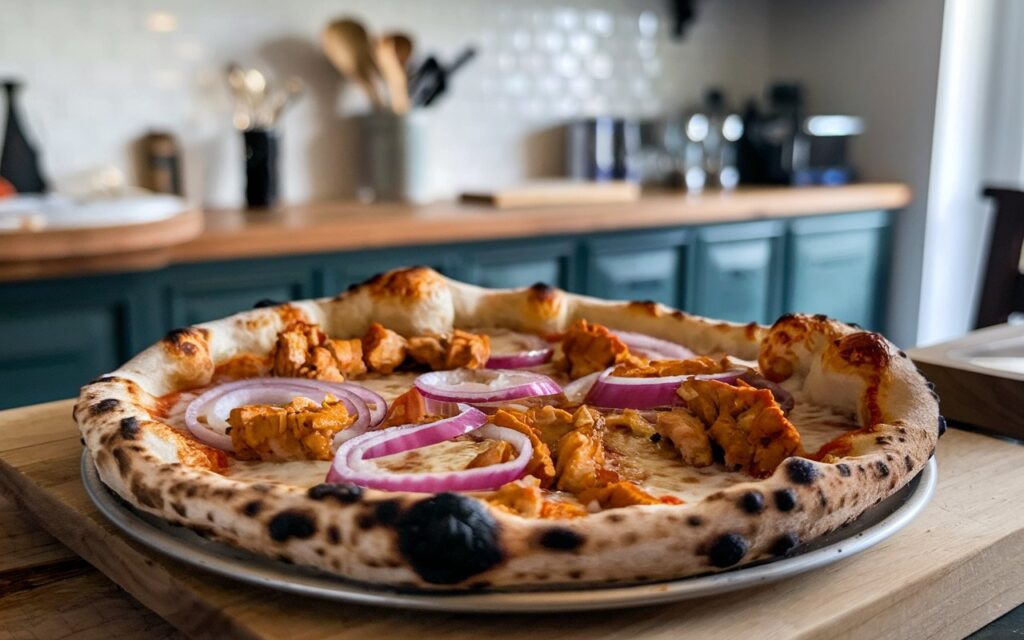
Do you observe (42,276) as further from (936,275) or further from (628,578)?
(936,275)

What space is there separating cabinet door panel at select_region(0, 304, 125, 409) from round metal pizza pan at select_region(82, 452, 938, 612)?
134cm

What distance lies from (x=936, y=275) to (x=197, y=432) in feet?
11.5

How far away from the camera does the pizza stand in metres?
0.70

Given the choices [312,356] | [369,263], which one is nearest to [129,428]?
[312,356]

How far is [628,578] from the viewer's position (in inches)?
27.4

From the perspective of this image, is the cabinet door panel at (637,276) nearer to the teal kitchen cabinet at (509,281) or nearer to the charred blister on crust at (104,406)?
the teal kitchen cabinet at (509,281)

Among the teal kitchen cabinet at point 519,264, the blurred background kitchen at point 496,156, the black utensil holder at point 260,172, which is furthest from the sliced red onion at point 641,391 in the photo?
the black utensil holder at point 260,172

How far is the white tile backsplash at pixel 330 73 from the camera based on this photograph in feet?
8.68

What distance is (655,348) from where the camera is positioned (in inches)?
52.4

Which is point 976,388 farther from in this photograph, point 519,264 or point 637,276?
point 637,276

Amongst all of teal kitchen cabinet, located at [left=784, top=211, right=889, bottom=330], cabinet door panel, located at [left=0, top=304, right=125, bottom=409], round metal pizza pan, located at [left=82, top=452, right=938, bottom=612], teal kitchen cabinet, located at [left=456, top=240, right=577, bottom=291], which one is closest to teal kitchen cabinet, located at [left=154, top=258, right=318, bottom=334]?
cabinet door panel, located at [left=0, top=304, right=125, bottom=409]

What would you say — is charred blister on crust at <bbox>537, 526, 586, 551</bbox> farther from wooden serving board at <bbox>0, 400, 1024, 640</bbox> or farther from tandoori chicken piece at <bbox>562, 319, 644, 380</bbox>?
tandoori chicken piece at <bbox>562, 319, 644, 380</bbox>

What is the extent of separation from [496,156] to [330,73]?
730mm

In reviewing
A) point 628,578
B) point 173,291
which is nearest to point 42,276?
point 173,291
